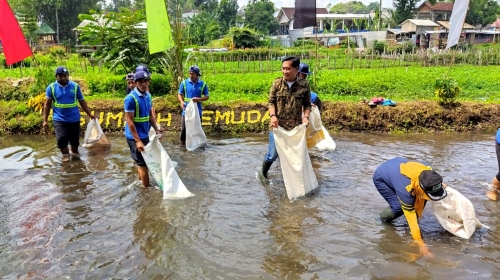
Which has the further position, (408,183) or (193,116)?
(193,116)

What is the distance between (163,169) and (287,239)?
1799 millimetres

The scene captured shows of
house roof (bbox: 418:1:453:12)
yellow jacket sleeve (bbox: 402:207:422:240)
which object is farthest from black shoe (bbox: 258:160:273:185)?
house roof (bbox: 418:1:453:12)

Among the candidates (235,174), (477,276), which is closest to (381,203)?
(477,276)

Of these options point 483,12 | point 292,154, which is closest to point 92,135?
point 292,154

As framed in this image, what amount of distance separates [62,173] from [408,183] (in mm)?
4995

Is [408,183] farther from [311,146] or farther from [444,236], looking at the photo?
[311,146]

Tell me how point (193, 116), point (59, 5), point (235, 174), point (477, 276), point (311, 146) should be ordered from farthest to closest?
point (59, 5) → point (193, 116) → point (311, 146) → point (235, 174) → point (477, 276)

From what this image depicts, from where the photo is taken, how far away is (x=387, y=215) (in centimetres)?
430

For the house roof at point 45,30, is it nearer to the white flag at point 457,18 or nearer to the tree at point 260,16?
the tree at point 260,16

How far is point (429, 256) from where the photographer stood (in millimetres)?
3686

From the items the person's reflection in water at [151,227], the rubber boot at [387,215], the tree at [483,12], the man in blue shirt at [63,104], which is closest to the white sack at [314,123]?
the rubber boot at [387,215]

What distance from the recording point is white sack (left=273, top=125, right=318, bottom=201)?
4.95m

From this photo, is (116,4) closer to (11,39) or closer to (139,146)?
(11,39)

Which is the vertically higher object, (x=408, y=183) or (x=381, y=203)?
(x=408, y=183)
